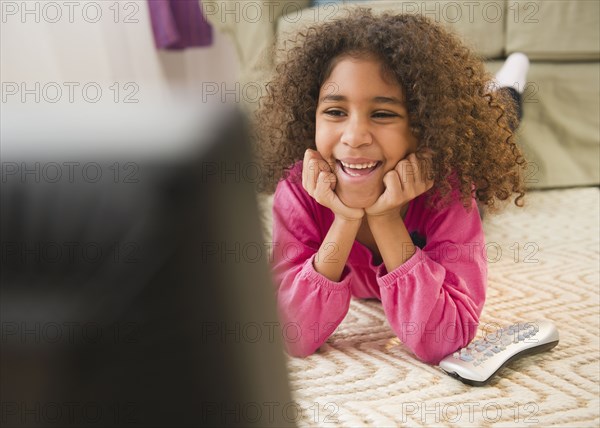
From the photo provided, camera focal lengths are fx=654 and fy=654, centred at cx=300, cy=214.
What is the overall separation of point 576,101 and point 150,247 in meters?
1.66

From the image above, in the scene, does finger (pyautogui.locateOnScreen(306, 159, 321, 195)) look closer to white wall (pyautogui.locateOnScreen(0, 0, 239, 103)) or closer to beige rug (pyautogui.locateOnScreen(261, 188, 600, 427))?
beige rug (pyautogui.locateOnScreen(261, 188, 600, 427))

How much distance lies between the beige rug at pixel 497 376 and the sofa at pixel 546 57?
0.49 meters

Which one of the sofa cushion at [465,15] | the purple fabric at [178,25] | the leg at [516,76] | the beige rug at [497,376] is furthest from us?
the purple fabric at [178,25]

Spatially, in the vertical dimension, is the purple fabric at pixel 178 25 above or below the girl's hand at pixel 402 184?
above

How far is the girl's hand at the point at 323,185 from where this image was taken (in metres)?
0.88

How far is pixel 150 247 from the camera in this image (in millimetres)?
269

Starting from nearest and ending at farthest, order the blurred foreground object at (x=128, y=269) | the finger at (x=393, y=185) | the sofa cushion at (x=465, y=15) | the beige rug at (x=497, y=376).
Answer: the blurred foreground object at (x=128, y=269) → the beige rug at (x=497, y=376) → the finger at (x=393, y=185) → the sofa cushion at (x=465, y=15)

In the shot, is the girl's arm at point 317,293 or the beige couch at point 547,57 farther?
the beige couch at point 547,57

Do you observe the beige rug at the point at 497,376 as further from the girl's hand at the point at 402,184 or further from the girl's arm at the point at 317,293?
the girl's hand at the point at 402,184

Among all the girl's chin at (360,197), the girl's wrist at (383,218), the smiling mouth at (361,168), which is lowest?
the girl's wrist at (383,218)

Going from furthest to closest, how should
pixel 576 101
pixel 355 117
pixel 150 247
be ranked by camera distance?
1. pixel 576 101
2. pixel 355 117
3. pixel 150 247

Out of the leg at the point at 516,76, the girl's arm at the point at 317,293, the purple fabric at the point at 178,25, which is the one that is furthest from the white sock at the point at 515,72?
the purple fabric at the point at 178,25

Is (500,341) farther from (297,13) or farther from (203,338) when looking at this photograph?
(297,13)

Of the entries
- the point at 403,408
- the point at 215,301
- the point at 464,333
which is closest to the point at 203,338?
the point at 215,301
